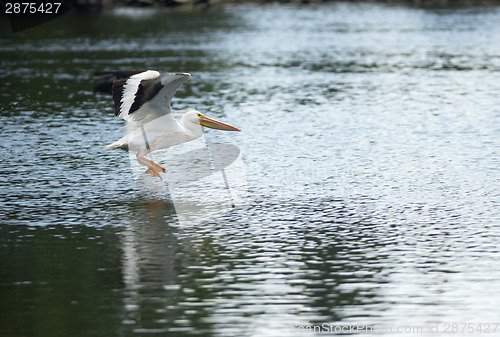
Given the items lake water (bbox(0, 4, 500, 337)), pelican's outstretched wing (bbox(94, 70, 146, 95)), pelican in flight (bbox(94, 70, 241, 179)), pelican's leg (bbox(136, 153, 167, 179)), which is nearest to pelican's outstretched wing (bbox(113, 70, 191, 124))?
pelican in flight (bbox(94, 70, 241, 179))

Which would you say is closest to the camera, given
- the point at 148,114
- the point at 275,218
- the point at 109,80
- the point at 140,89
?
the point at 275,218

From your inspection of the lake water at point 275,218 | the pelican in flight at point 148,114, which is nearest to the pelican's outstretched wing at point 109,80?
the pelican in flight at point 148,114

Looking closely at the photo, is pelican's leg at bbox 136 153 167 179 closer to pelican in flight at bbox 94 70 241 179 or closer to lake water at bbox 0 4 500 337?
pelican in flight at bbox 94 70 241 179

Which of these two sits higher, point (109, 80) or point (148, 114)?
point (109, 80)

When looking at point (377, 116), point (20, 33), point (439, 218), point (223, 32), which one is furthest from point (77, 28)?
point (439, 218)

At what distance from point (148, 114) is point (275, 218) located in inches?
121

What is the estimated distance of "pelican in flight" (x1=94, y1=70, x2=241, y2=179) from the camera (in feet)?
39.5

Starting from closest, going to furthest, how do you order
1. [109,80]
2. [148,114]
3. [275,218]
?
[275,218] → [148,114] → [109,80]

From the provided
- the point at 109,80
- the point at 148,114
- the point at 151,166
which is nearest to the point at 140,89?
the point at 148,114

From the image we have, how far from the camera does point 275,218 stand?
423 inches

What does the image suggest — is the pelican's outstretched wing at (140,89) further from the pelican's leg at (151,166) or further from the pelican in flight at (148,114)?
the pelican's leg at (151,166)

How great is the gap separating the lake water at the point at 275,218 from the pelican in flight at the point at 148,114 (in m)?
0.68

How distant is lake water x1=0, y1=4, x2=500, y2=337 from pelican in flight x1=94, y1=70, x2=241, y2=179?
683 mm

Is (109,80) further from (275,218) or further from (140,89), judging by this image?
(275,218)
